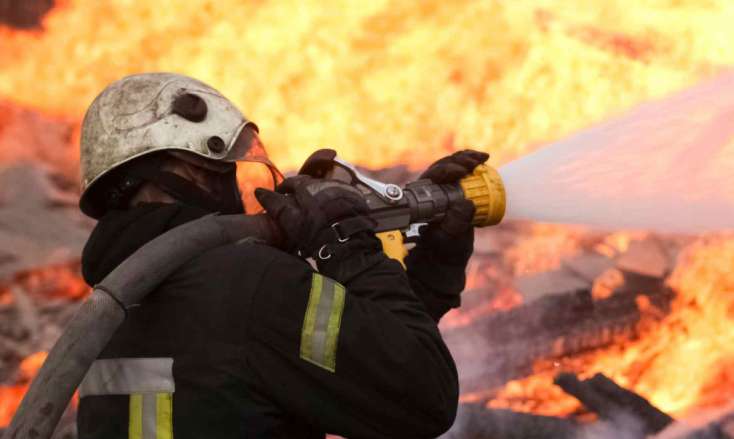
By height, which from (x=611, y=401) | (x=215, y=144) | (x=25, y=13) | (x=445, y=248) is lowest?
(x=611, y=401)

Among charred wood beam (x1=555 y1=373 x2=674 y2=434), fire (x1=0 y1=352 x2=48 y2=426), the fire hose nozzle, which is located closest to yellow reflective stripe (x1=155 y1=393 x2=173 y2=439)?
the fire hose nozzle

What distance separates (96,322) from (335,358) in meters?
0.56

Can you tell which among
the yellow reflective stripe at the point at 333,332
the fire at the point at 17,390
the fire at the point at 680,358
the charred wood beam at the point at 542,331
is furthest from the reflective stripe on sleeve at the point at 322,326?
the fire at the point at 17,390

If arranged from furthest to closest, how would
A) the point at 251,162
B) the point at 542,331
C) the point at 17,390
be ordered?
1. the point at 542,331
2. the point at 17,390
3. the point at 251,162

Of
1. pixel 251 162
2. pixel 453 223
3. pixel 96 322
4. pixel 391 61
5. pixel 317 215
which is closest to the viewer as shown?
pixel 96 322

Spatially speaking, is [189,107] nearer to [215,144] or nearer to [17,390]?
[215,144]

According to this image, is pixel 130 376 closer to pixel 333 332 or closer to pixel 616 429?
pixel 333 332

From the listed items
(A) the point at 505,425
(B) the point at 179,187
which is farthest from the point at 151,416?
(A) the point at 505,425

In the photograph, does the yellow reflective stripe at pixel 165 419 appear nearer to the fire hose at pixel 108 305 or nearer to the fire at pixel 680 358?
the fire hose at pixel 108 305

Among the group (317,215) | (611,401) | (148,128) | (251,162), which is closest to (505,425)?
(611,401)

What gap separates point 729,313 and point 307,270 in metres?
3.65

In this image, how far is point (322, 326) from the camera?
2.13m

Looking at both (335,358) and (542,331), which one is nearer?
(335,358)

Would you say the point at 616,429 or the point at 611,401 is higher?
the point at 611,401
